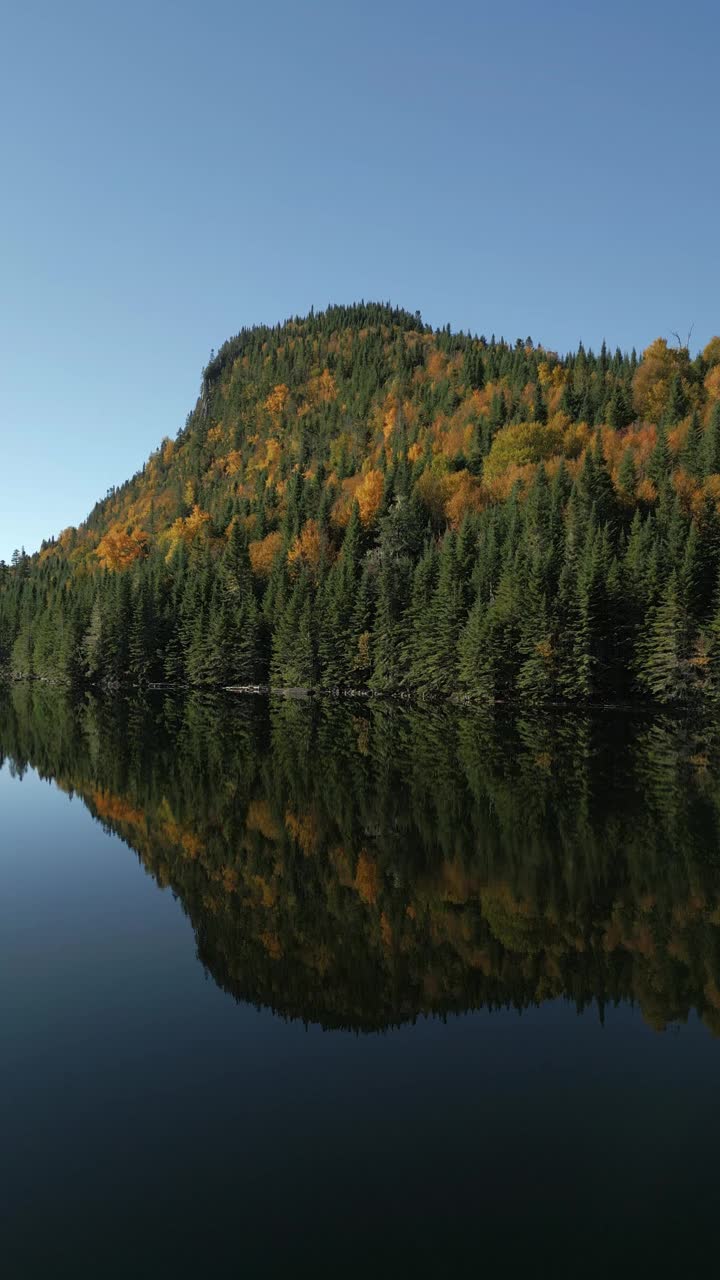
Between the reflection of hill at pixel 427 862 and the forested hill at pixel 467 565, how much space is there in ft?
92.4

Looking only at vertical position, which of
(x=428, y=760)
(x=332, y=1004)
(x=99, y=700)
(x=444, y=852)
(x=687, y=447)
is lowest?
(x=332, y=1004)

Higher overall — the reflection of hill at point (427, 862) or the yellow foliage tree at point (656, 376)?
the yellow foliage tree at point (656, 376)

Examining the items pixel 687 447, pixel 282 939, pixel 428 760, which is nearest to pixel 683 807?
pixel 428 760

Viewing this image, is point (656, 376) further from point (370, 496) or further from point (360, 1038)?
point (360, 1038)

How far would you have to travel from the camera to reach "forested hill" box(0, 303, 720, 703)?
8800cm

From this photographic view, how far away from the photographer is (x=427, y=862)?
2988 centimetres

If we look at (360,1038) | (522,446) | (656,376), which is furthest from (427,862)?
(656,376)

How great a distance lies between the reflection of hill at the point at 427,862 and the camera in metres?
20.1

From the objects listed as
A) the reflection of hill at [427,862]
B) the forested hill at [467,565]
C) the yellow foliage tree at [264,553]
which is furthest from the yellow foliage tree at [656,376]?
the reflection of hill at [427,862]

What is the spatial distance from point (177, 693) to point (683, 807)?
8682 centimetres

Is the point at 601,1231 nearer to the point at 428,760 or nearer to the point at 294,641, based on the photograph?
the point at 428,760

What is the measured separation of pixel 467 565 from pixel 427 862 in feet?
260

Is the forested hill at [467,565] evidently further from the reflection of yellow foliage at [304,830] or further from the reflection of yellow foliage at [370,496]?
the reflection of yellow foliage at [304,830]

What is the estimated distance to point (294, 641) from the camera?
110 m
